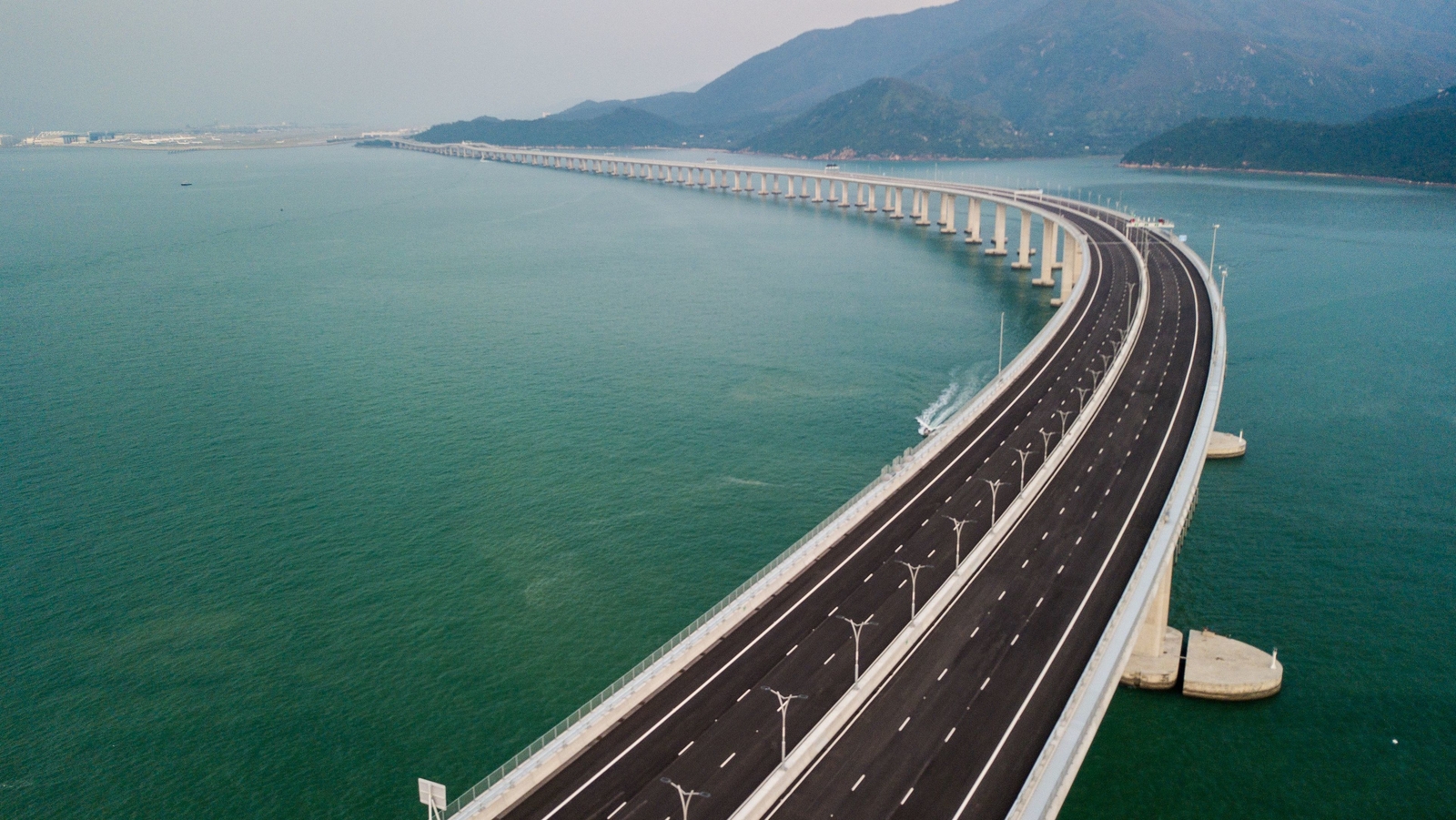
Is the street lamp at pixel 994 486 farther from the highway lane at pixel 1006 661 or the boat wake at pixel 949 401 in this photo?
the boat wake at pixel 949 401

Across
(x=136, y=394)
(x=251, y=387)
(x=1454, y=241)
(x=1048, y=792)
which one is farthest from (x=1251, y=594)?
(x=1454, y=241)

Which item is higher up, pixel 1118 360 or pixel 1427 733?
pixel 1118 360

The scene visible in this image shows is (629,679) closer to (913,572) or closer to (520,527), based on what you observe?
(913,572)

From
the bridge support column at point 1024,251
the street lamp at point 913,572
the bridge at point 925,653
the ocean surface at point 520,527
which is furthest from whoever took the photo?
the bridge support column at point 1024,251

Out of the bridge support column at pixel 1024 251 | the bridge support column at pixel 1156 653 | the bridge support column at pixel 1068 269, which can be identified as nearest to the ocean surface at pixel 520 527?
the bridge support column at pixel 1156 653

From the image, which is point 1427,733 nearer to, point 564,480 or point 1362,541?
point 1362,541

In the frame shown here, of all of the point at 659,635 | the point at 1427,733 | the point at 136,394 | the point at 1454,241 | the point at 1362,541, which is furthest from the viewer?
the point at 1454,241

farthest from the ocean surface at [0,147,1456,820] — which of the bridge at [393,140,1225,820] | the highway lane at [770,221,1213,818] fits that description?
the bridge at [393,140,1225,820]
